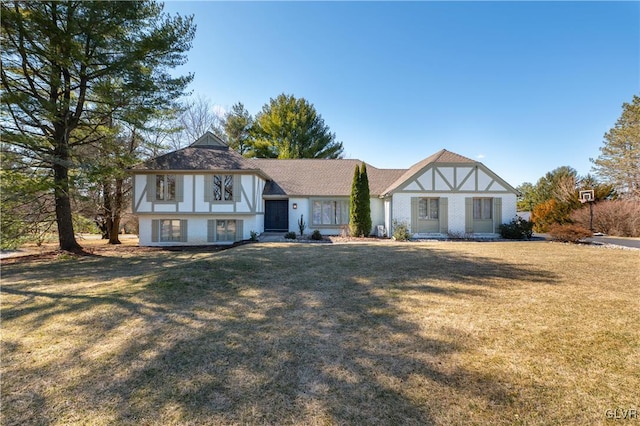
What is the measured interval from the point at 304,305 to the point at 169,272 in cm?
434

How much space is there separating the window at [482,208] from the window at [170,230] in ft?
56.5

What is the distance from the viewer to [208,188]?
48.6 feet

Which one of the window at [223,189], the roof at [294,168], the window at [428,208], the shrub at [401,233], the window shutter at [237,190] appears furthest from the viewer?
the window at [428,208]

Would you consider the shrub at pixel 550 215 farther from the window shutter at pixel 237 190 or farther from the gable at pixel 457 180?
the window shutter at pixel 237 190

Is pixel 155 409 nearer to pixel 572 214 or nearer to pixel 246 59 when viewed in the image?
pixel 246 59

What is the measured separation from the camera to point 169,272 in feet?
23.2

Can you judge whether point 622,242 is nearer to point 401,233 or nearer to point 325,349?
point 401,233

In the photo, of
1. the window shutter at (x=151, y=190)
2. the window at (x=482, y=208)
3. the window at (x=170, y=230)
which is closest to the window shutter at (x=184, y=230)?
the window at (x=170, y=230)

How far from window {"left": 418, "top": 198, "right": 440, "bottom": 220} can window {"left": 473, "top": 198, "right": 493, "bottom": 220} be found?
227cm

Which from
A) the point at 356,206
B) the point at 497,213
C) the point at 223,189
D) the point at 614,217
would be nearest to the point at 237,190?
the point at 223,189

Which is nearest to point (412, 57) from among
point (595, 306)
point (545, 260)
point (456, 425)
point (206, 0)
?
point (206, 0)

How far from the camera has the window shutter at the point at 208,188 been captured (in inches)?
583

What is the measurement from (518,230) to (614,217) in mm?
6940

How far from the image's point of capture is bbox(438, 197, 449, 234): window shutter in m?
15.7
